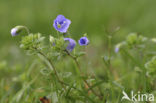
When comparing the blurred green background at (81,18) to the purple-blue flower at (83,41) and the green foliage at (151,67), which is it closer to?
the green foliage at (151,67)

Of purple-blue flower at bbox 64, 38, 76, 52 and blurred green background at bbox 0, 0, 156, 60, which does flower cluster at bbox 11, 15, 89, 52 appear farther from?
blurred green background at bbox 0, 0, 156, 60

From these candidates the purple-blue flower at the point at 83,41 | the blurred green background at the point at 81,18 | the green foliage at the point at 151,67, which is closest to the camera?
the purple-blue flower at the point at 83,41

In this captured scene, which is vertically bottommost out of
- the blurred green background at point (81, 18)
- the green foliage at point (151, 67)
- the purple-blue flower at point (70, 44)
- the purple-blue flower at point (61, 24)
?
the green foliage at point (151, 67)

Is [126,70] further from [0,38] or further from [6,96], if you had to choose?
[0,38]

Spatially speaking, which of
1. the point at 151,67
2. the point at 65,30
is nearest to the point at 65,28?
the point at 65,30

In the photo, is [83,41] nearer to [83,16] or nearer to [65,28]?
[65,28]

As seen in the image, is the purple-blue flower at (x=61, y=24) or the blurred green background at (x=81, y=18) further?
the blurred green background at (x=81, y=18)

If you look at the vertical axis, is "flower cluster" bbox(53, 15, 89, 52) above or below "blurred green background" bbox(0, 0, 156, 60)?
below

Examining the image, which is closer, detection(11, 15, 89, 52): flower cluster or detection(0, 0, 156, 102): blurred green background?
detection(11, 15, 89, 52): flower cluster

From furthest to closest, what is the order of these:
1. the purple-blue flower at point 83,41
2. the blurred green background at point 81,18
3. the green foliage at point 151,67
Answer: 1. the blurred green background at point 81,18
2. the green foliage at point 151,67
3. the purple-blue flower at point 83,41

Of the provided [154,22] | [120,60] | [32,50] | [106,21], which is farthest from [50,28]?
[32,50]

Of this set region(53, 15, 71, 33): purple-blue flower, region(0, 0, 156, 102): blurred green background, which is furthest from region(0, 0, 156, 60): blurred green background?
region(53, 15, 71, 33): purple-blue flower

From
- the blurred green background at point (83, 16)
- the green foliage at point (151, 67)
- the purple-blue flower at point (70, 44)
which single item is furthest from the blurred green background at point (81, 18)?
the purple-blue flower at point (70, 44)
